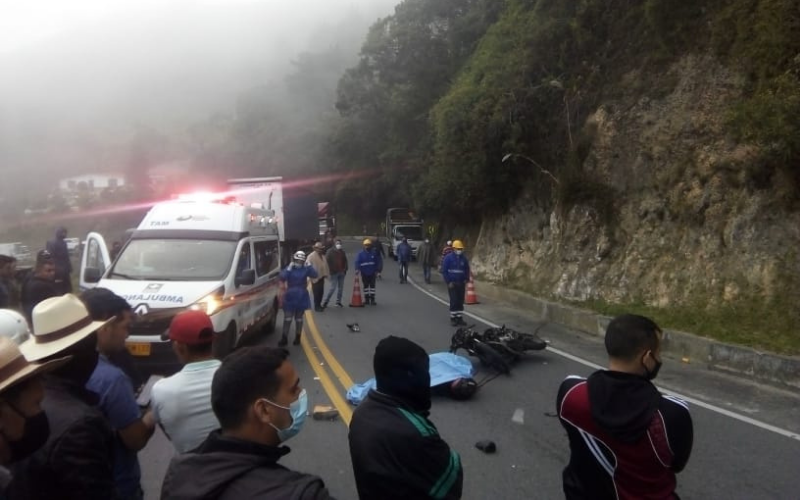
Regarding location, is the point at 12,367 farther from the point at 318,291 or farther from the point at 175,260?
the point at 318,291

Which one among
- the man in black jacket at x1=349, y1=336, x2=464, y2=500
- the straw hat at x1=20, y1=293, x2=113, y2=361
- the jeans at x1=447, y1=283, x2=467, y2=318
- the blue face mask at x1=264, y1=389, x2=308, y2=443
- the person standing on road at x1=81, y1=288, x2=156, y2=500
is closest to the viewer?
the blue face mask at x1=264, y1=389, x2=308, y2=443

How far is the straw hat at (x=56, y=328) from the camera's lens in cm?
277

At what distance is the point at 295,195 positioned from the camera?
32.1 m

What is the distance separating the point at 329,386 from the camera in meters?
8.46

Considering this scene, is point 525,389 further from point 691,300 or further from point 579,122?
point 579,122

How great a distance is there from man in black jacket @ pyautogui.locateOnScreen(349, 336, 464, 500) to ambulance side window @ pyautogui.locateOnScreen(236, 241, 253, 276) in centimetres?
768

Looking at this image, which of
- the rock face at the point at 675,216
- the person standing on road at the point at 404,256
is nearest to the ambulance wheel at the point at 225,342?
the rock face at the point at 675,216

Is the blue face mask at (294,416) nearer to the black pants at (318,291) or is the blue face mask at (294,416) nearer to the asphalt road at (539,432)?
the asphalt road at (539,432)

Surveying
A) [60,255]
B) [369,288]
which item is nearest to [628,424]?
[60,255]

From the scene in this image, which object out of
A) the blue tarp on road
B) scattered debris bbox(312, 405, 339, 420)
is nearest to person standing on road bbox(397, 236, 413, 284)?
the blue tarp on road

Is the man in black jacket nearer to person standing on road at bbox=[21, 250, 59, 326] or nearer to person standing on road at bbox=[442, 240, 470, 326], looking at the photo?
person standing on road at bbox=[21, 250, 59, 326]

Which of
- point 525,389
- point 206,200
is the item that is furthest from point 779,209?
point 206,200

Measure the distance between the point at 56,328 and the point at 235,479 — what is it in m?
1.46

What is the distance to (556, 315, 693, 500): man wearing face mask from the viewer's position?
264cm
